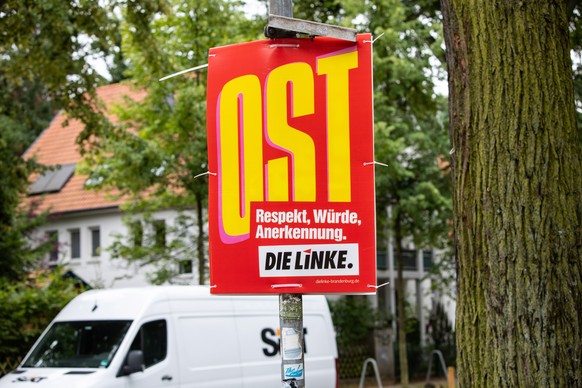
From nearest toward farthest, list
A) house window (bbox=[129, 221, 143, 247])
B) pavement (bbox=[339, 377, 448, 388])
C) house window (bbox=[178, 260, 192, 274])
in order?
house window (bbox=[129, 221, 143, 247]) → house window (bbox=[178, 260, 192, 274]) → pavement (bbox=[339, 377, 448, 388])

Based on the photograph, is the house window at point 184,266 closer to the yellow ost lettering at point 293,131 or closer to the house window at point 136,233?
the house window at point 136,233

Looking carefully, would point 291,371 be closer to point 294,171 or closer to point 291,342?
point 291,342

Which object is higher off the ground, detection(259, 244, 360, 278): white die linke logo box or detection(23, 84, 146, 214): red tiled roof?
detection(23, 84, 146, 214): red tiled roof

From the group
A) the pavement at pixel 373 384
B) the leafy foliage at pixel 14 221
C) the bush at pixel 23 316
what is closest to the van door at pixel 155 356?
the bush at pixel 23 316

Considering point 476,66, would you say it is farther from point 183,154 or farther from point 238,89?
point 183,154

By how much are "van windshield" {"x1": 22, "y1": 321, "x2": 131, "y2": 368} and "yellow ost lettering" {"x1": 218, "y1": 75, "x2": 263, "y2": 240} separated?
668 cm

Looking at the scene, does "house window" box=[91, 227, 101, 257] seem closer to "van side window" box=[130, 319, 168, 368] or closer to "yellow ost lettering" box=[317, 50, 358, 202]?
"van side window" box=[130, 319, 168, 368]

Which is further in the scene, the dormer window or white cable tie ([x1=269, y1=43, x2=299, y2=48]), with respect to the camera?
the dormer window

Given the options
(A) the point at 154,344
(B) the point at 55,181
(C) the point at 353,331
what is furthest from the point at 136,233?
(B) the point at 55,181

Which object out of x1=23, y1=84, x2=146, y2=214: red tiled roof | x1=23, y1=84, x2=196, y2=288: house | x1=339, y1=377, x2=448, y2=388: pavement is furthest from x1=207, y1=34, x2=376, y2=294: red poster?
x1=23, y1=84, x2=146, y2=214: red tiled roof

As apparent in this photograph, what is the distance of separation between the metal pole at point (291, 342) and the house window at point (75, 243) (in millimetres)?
34478

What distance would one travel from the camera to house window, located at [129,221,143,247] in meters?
24.2

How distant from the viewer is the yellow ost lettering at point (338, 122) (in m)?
5.54

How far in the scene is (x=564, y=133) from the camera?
5316mm
